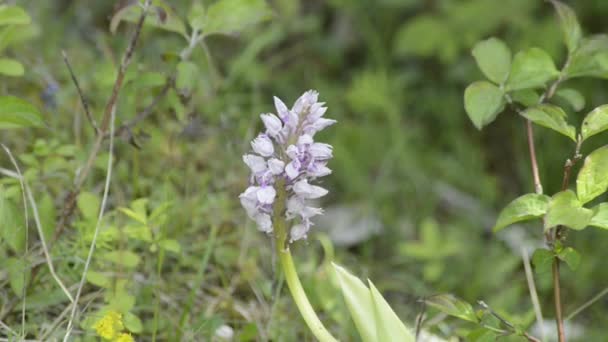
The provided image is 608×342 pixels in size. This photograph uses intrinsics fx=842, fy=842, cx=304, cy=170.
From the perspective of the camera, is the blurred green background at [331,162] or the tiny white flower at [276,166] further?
the blurred green background at [331,162]

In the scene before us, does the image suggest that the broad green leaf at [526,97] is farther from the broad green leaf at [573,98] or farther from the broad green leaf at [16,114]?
the broad green leaf at [16,114]

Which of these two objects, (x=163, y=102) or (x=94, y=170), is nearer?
(x=94, y=170)

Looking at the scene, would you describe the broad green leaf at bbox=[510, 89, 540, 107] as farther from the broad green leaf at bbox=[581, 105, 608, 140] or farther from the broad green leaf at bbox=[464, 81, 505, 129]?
A: the broad green leaf at bbox=[581, 105, 608, 140]

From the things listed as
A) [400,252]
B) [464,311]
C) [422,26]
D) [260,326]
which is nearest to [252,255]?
[260,326]

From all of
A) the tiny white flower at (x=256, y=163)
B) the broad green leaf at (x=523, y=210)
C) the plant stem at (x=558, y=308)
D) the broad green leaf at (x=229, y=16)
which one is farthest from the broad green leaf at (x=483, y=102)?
the broad green leaf at (x=229, y=16)

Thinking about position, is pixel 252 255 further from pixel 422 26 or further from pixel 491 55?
pixel 422 26

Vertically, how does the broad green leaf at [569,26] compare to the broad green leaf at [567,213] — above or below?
above
